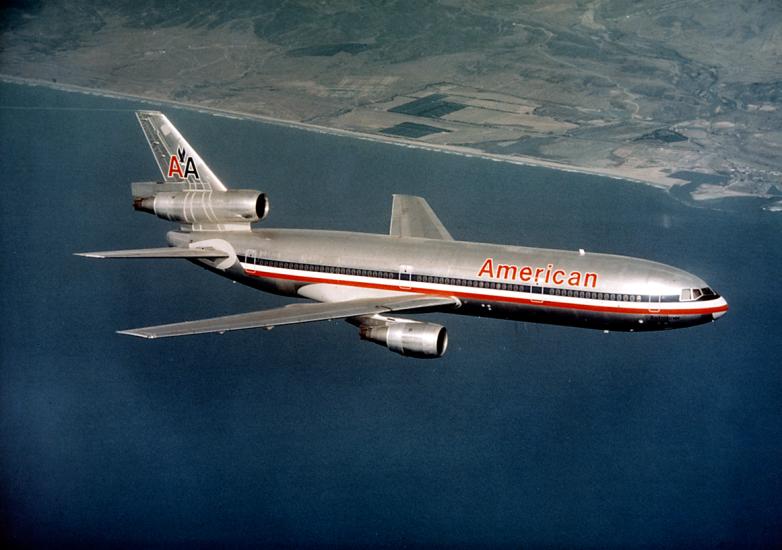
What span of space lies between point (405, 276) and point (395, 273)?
50 centimetres

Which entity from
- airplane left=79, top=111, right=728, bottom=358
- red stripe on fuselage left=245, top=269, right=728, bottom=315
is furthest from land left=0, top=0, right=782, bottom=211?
red stripe on fuselage left=245, top=269, right=728, bottom=315

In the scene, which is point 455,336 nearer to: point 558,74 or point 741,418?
point 741,418

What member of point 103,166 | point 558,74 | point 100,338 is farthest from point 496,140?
point 100,338

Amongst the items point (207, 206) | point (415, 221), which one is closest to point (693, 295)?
point (415, 221)

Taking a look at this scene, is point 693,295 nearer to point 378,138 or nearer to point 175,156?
point 175,156

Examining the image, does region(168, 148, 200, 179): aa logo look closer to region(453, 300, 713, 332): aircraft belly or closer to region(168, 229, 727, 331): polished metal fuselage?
region(168, 229, 727, 331): polished metal fuselage

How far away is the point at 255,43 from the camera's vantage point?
2724 inches

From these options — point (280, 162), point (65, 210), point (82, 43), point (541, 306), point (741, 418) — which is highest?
point (82, 43)

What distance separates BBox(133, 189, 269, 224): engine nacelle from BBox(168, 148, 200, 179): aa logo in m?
0.91

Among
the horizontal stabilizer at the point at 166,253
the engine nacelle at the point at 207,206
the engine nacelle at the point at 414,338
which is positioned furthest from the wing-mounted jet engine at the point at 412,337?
the horizontal stabilizer at the point at 166,253

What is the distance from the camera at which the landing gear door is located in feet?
129

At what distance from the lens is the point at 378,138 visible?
66.5 meters

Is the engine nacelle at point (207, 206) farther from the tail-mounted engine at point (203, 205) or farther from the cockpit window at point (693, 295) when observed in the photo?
the cockpit window at point (693, 295)

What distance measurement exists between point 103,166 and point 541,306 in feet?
111
